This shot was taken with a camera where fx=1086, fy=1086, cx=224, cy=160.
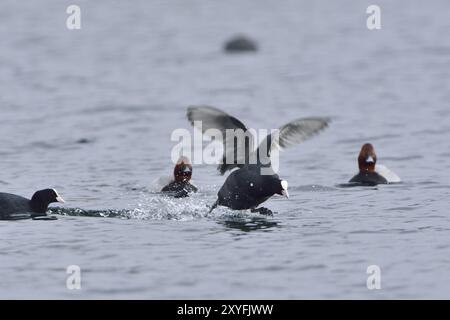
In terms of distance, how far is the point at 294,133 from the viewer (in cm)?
1558

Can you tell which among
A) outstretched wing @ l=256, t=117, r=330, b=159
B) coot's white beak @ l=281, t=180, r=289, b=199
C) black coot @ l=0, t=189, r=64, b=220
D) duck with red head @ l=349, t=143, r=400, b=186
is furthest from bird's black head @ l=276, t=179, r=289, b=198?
duck with red head @ l=349, t=143, r=400, b=186

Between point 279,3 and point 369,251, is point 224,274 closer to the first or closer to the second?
point 369,251

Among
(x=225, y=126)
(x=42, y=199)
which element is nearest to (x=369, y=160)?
(x=225, y=126)

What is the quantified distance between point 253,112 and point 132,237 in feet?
47.2

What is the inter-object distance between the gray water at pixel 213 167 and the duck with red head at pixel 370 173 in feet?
1.31

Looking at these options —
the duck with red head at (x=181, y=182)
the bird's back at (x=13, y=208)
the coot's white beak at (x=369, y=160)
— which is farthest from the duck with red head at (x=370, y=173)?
the bird's back at (x=13, y=208)

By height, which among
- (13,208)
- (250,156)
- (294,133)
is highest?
(294,133)

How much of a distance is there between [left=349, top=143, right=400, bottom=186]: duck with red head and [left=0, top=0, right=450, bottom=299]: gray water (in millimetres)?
398

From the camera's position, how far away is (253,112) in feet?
93.3

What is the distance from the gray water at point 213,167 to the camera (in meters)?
12.5

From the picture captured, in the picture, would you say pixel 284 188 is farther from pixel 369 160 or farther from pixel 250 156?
pixel 369 160

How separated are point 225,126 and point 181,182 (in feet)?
11.1

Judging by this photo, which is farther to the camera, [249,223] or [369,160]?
[369,160]
